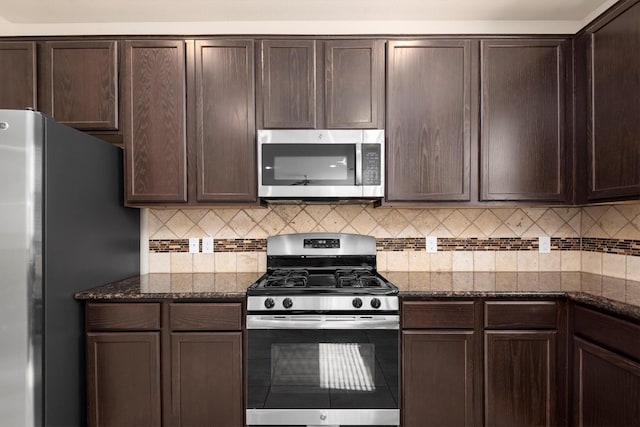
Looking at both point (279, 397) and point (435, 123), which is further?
point (435, 123)

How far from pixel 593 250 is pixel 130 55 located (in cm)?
315

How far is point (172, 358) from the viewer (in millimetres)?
1952

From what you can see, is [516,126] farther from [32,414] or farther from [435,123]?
[32,414]

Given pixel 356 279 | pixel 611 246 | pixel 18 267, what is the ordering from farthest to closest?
pixel 611 246 → pixel 356 279 → pixel 18 267

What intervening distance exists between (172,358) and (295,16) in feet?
6.89

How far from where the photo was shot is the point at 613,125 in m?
1.97

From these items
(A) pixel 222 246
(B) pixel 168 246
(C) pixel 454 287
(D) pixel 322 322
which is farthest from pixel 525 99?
(B) pixel 168 246

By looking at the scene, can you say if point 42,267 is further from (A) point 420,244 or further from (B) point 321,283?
(A) point 420,244

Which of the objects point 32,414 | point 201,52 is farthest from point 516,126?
point 32,414

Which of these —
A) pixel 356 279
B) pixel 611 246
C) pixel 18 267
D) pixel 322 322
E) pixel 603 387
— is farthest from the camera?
pixel 611 246

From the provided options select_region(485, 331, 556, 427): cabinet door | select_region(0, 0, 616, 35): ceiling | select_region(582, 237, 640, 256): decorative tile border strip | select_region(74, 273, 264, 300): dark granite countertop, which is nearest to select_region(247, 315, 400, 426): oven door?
select_region(74, 273, 264, 300): dark granite countertop

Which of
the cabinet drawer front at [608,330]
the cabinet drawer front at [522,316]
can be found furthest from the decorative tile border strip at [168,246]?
the cabinet drawer front at [608,330]

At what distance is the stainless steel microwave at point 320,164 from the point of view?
2209 mm

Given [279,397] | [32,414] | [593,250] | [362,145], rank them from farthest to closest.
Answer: [593,250] → [362,145] → [279,397] → [32,414]
